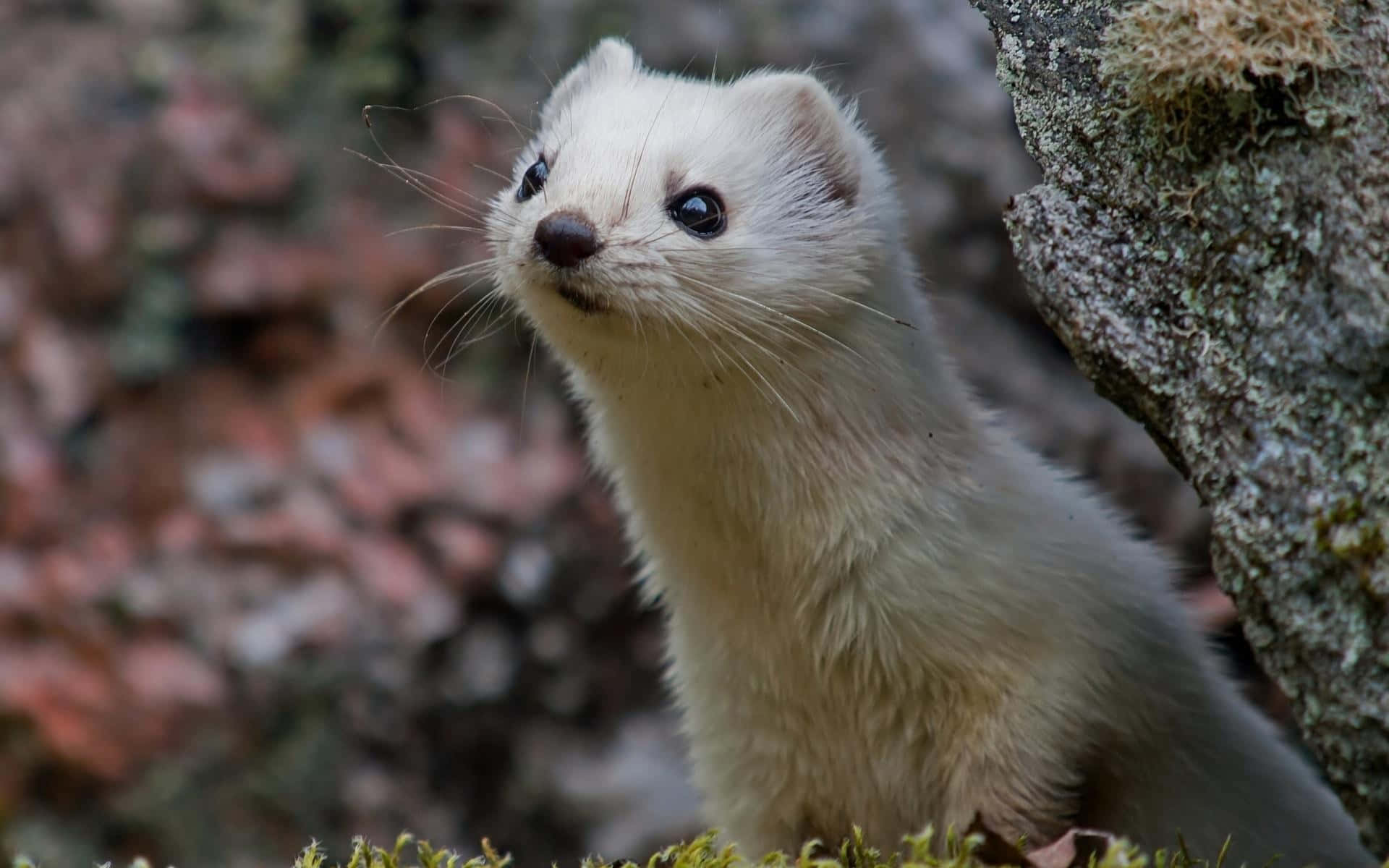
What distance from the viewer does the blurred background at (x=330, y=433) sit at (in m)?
6.48

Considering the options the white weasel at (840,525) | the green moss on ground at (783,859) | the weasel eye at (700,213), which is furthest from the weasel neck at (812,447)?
the green moss on ground at (783,859)

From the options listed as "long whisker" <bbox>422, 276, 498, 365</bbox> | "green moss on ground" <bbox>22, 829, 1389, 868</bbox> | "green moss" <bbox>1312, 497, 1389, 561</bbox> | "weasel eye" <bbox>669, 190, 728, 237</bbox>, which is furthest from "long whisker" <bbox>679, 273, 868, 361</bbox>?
"green moss" <bbox>1312, 497, 1389, 561</bbox>

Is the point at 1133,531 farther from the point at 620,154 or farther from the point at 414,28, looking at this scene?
the point at 414,28

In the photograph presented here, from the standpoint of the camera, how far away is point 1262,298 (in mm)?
2773

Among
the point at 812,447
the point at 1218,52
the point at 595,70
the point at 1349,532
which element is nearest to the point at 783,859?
the point at 812,447

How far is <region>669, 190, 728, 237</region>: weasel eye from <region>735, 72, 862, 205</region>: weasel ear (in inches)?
18.2

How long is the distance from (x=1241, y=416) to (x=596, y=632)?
177 inches

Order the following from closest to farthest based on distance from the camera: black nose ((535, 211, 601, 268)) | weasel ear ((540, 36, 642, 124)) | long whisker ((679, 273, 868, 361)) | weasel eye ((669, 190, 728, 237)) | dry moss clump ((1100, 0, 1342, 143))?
dry moss clump ((1100, 0, 1342, 143)) < black nose ((535, 211, 601, 268)) < long whisker ((679, 273, 868, 361)) < weasel eye ((669, 190, 728, 237)) < weasel ear ((540, 36, 642, 124))

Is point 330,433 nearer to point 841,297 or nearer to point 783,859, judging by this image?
point 841,297

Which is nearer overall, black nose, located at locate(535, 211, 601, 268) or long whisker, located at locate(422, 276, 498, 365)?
black nose, located at locate(535, 211, 601, 268)

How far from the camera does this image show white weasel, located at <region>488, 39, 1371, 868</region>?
11.8 ft

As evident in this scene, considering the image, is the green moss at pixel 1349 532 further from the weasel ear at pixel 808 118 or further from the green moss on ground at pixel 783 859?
the weasel ear at pixel 808 118

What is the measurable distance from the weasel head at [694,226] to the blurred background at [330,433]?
2689 mm

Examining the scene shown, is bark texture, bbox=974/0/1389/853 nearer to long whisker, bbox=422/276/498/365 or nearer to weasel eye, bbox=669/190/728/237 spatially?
weasel eye, bbox=669/190/728/237
